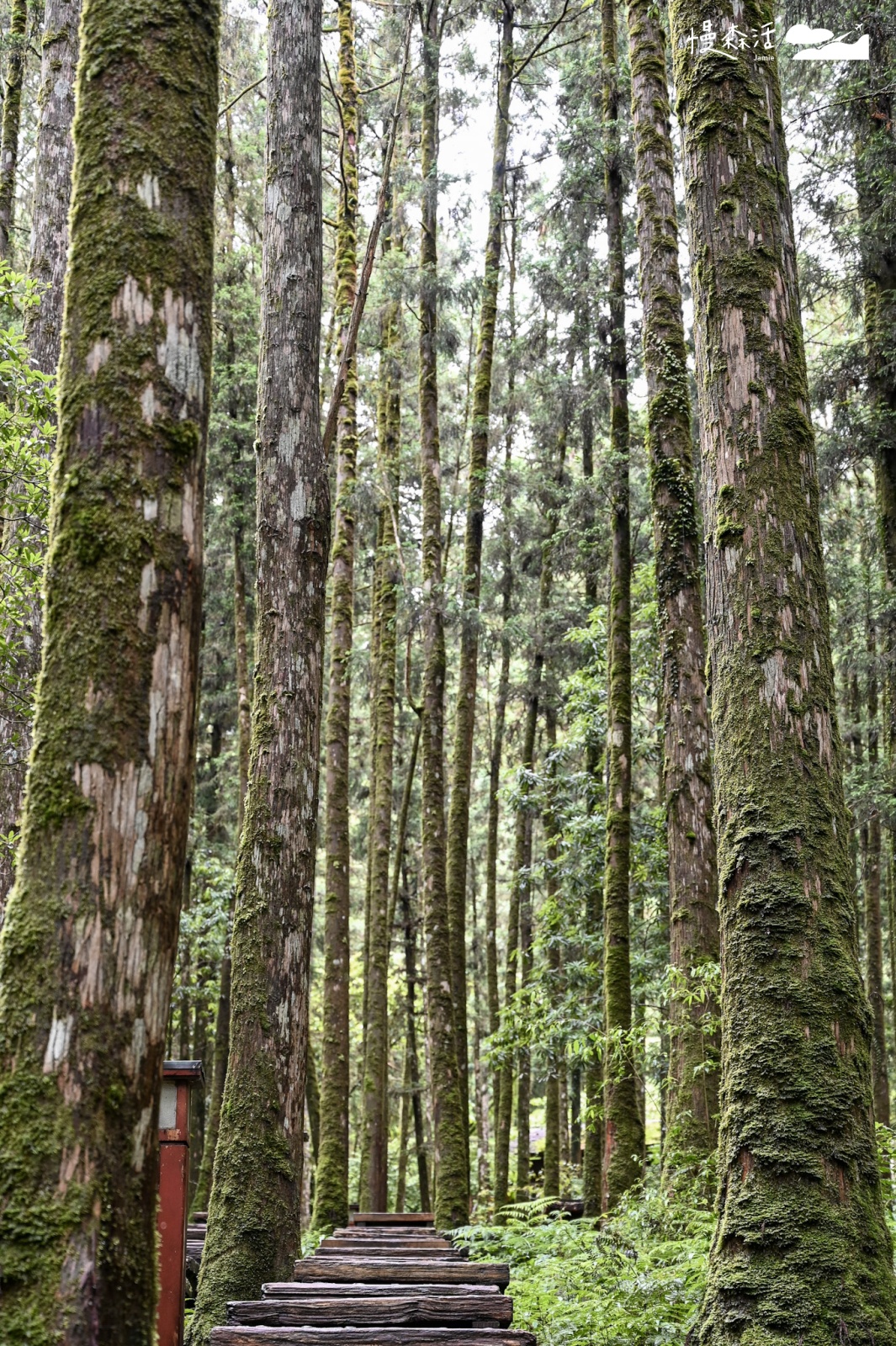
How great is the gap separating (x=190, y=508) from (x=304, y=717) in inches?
167

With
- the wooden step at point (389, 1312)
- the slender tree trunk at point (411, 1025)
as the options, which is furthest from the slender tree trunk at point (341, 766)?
the slender tree trunk at point (411, 1025)

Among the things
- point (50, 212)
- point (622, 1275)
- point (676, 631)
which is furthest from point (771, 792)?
point (50, 212)

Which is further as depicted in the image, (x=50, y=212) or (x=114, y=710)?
(x=50, y=212)

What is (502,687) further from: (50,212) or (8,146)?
(50,212)

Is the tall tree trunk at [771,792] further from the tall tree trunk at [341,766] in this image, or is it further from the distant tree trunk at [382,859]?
the distant tree trunk at [382,859]

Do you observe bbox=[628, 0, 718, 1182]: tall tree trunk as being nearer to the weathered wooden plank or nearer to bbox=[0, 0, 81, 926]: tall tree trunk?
the weathered wooden plank

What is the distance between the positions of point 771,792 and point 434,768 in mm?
8802

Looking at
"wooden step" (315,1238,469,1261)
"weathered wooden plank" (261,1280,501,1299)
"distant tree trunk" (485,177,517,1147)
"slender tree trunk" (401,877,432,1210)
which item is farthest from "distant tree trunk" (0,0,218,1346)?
"slender tree trunk" (401,877,432,1210)

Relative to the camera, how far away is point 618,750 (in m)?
11.5

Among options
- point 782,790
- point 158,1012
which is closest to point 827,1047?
point 782,790

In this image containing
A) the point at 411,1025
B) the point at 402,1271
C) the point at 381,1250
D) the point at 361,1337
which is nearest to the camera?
the point at 361,1337

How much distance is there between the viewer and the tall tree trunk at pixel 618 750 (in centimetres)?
1026

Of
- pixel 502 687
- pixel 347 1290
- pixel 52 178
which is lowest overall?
pixel 347 1290

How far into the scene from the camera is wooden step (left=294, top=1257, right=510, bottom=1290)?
564 cm
